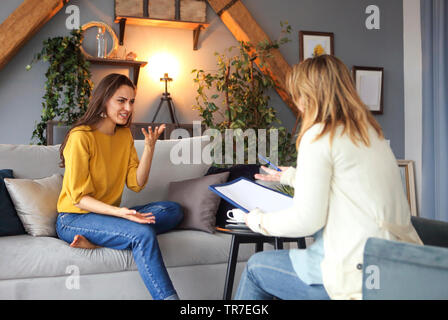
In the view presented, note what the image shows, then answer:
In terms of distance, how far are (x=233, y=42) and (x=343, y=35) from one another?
3.82 ft

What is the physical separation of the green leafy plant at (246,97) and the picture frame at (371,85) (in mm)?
938

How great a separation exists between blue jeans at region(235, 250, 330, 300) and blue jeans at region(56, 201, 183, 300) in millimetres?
605

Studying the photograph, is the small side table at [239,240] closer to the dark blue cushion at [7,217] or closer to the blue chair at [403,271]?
the blue chair at [403,271]

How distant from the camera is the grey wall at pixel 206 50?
392 cm

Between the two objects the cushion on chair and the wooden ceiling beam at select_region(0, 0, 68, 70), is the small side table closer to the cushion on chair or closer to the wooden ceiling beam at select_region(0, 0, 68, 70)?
the cushion on chair

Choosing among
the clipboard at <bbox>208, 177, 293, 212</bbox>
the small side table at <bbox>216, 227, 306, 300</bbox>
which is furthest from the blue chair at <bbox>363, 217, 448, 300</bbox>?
the small side table at <bbox>216, 227, 306, 300</bbox>

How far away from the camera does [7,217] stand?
7.25 feet

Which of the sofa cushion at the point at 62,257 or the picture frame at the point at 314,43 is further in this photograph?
the picture frame at the point at 314,43

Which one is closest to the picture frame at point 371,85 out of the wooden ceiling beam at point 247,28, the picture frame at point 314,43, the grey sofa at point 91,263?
the picture frame at point 314,43

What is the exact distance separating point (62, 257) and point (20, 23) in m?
2.45
